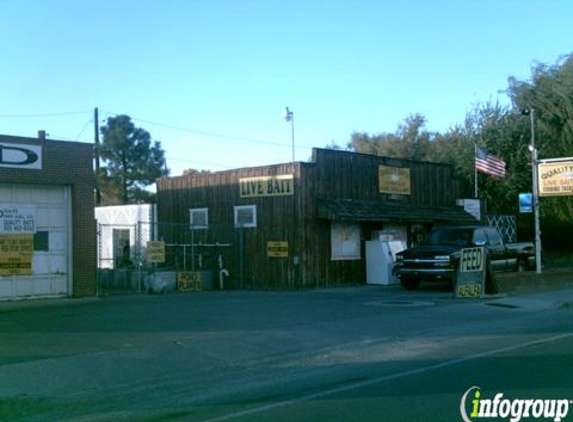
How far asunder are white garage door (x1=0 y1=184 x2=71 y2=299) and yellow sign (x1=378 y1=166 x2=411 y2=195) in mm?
12081

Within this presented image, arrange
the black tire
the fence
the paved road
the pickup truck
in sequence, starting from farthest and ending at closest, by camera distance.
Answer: the black tire < the fence < the pickup truck < the paved road

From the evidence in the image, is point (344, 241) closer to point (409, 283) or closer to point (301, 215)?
point (301, 215)

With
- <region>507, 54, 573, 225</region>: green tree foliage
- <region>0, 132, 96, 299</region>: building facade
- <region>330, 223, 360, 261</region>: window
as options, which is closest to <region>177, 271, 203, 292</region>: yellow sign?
<region>0, 132, 96, 299</region>: building facade

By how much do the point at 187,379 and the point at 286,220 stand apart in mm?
14645

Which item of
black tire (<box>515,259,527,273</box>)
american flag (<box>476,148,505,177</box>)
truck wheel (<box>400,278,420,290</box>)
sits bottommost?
truck wheel (<box>400,278,420,290</box>)

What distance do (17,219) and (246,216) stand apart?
337 inches

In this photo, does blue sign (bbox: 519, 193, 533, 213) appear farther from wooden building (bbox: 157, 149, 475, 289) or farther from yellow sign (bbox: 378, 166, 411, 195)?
yellow sign (bbox: 378, 166, 411, 195)

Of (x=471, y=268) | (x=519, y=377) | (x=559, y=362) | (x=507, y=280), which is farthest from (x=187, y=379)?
(x=507, y=280)

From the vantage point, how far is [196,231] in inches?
1088

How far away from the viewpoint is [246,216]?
25625 millimetres

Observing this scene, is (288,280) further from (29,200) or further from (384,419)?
(384,419)

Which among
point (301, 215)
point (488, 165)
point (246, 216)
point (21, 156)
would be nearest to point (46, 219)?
point (21, 156)

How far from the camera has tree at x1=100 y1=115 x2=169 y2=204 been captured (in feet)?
221

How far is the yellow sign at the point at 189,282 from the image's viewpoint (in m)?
24.0
